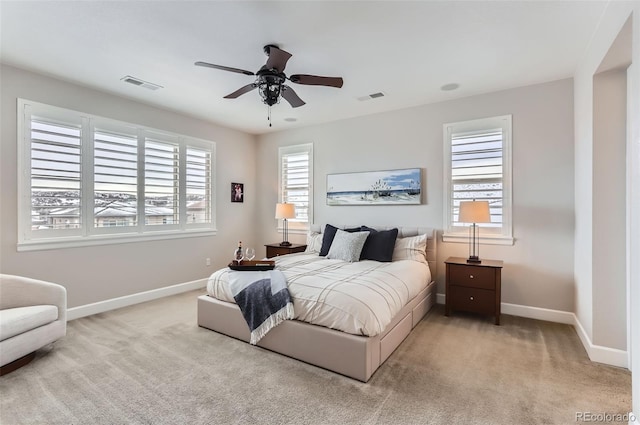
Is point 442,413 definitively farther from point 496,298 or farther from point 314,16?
point 314,16

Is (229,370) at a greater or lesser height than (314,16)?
lesser

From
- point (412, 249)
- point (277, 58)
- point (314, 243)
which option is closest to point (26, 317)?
point (277, 58)

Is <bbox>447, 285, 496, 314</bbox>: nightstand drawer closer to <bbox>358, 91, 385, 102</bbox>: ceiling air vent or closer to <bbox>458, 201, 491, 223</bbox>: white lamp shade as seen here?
<bbox>458, 201, 491, 223</bbox>: white lamp shade

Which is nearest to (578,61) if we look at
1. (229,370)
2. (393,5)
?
(393,5)

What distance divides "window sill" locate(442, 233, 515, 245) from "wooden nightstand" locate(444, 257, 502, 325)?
0.92 ft

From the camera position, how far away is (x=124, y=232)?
163 inches

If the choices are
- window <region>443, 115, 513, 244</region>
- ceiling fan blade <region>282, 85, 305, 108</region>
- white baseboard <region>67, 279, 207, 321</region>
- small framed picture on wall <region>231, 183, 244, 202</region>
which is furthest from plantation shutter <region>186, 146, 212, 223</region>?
window <region>443, 115, 513, 244</region>

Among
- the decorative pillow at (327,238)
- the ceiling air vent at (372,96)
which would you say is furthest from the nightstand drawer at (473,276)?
the ceiling air vent at (372,96)

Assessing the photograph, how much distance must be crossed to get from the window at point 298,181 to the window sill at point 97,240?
1.71 metres

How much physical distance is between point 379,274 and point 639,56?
2366 millimetres

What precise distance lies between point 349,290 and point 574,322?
9.24 feet

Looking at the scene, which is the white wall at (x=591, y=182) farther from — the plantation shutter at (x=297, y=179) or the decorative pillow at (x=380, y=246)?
the plantation shutter at (x=297, y=179)

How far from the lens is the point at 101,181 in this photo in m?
3.88

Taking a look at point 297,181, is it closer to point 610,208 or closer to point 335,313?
point 335,313
